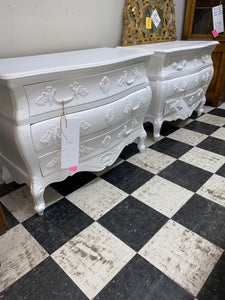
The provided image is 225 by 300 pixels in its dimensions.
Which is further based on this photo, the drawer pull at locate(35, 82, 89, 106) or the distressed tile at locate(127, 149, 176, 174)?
the distressed tile at locate(127, 149, 176, 174)

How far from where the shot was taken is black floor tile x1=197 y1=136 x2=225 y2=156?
5.18 feet

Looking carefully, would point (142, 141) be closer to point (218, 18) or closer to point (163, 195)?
point (163, 195)

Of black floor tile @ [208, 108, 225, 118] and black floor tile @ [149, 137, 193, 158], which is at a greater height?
black floor tile @ [208, 108, 225, 118]

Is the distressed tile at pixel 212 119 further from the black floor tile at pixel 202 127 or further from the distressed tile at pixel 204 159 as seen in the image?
the distressed tile at pixel 204 159

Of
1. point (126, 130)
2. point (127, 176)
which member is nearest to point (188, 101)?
point (126, 130)

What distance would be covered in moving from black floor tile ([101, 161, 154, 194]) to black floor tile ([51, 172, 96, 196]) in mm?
95

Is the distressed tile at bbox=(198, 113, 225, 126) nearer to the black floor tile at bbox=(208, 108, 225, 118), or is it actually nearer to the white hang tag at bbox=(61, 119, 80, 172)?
the black floor tile at bbox=(208, 108, 225, 118)

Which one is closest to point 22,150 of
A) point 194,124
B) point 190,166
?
point 190,166

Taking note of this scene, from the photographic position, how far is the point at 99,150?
1.15 metres

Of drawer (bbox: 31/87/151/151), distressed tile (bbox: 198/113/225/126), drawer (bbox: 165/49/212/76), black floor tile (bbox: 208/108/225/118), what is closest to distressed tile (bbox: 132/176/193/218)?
drawer (bbox: 31/87/151/151)

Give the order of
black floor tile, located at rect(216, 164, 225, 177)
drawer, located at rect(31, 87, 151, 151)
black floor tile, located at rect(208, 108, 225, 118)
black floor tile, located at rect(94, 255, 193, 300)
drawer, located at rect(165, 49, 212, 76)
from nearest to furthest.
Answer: black floor tile, located at rect(94, 255, 193, 300) → drawer, located at rect(31, 87, 151, 151) → black floor tile, located at rect(216, 164, 225, 177) → drawer, located at rect(165, 49, 212, 76) → black floor tile, located at rect(208, 108, 225, 118)

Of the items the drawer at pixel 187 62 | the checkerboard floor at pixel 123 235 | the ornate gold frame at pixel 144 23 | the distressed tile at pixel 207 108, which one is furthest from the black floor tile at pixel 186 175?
the distressed tile at pixel 207 108

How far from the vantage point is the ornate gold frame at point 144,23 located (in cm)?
156

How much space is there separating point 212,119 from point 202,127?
0.24 meters
